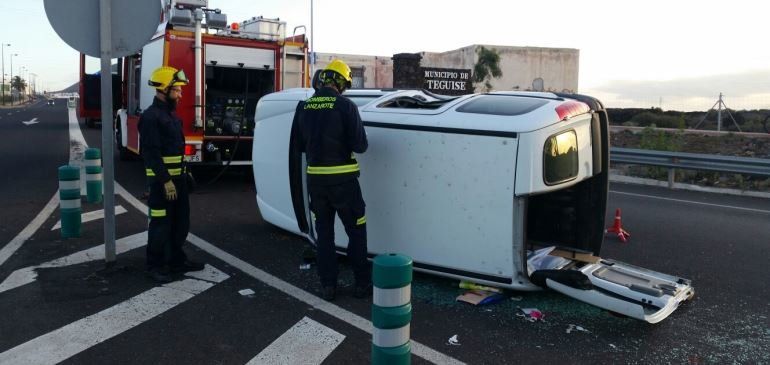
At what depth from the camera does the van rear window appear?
16.3ft

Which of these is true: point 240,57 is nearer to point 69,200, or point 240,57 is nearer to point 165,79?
point 69,200

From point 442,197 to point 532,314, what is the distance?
1.15 metres

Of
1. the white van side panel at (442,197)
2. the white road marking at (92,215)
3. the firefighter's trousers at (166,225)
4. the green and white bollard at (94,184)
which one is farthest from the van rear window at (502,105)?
the green and white bollard at (94,184)

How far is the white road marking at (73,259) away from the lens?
531 centimetres

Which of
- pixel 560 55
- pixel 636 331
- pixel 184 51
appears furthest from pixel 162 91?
pixel 560 55

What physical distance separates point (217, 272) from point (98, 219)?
117 inches

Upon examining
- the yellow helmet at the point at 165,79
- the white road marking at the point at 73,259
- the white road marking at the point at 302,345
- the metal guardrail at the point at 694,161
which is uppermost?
the yellow helmet at the point at 165,79

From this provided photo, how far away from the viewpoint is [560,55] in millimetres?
41719

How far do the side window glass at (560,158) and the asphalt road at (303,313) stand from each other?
1000 mm

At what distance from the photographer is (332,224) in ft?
17.0

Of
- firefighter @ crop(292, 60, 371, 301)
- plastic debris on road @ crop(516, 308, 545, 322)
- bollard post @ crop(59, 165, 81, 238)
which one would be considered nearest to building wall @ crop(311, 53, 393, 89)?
bollard post @ crop(59, 165, 81, 238)

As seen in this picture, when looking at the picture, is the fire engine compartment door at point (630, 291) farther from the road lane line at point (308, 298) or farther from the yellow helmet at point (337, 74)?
the yellow helmet at point (337, 74)

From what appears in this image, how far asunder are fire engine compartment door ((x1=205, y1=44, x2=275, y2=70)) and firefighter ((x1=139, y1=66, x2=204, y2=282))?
5.22m

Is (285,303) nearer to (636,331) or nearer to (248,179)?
(636,331)
